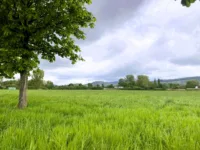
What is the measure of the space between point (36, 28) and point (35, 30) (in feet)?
0.45

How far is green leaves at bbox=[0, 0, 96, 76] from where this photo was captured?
879 cm

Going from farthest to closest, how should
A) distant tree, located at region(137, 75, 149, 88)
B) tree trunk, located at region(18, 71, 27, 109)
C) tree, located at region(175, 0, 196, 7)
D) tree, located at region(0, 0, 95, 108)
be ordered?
distant tree, located at region(137, 75, 149, 88) → tree trunk, located at region(18, 71, 27, 109) → tree, located at region(0, 0, 95, 108) → tree, located at region(175, 0, 196, 7)

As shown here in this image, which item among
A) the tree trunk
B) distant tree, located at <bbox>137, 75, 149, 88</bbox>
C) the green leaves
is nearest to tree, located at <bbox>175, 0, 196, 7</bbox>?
the green leaves

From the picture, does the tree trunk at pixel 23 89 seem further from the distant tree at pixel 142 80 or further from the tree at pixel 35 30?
the distant tree at pixel 142 80

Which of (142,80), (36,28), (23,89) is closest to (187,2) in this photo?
(36,28)

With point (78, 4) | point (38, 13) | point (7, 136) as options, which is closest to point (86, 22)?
point (78, 4)

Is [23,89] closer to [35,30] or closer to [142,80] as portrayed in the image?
[35,30]

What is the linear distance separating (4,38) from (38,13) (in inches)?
88.5

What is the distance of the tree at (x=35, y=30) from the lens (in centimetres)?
879

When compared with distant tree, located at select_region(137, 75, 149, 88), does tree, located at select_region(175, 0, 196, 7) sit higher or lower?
lower

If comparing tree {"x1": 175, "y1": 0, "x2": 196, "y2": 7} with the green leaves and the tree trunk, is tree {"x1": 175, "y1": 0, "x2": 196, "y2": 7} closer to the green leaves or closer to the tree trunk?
the green leaves


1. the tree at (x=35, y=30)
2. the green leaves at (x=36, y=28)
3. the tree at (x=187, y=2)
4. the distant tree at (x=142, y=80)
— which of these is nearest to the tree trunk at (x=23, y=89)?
the tree at (x=35, y=30)

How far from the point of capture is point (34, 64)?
8.80m

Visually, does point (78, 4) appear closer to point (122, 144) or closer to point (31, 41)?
point (31, 41)
